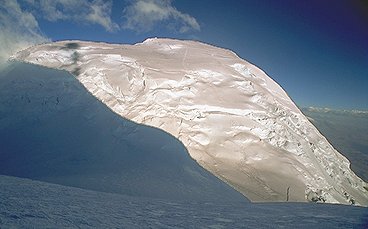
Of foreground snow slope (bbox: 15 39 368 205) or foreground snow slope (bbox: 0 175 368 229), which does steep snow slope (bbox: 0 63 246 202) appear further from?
foreground snow slope (bbox: 0 175 368 229)

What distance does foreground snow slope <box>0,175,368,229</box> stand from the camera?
2457 mm

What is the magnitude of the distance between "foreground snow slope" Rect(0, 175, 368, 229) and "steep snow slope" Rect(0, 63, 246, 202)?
290cm

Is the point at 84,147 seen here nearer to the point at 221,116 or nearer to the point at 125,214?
the point at 221,116

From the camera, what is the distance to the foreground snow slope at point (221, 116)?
10.4m

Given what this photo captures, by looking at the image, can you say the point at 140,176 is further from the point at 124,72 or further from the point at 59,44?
the point at 59,44

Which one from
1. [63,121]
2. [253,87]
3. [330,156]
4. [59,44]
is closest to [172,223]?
[63,121]

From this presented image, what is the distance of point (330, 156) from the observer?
14.2 metres

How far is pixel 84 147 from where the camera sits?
898 cm

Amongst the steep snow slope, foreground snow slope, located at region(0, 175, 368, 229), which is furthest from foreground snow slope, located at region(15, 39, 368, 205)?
foreground snow slope, located at region(0, 175, 368, 229)

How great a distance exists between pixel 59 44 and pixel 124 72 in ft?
18.1

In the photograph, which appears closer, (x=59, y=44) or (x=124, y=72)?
(x=124, y=72)

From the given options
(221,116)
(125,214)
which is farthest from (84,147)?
(125,214)

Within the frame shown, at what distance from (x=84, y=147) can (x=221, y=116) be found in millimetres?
5434

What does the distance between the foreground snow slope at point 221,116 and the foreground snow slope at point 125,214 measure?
553 cm
